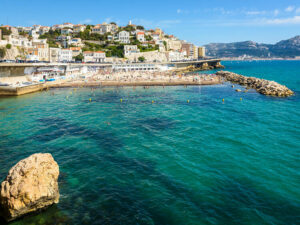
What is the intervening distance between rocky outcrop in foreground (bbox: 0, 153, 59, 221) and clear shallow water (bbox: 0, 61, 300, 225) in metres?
0.63

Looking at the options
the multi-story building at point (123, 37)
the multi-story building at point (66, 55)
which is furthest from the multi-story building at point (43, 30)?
the multi-story building at point (66, 55)

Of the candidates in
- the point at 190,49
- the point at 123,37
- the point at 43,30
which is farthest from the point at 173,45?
the point at 43,30

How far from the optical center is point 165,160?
17.9 meters

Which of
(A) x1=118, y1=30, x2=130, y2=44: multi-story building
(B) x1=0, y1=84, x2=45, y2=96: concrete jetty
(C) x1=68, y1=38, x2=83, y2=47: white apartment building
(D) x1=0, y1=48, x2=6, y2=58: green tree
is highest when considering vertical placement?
(A) x1=118, y1=30, x2=130, y2=44: multi-story building

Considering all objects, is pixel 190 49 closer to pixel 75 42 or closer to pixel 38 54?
pixel 75 42

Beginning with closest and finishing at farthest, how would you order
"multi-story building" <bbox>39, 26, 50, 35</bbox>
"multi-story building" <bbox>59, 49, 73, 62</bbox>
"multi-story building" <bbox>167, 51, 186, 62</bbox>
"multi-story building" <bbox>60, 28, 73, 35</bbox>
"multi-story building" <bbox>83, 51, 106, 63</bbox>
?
1. "multi-story building" <bbox>59, 49, 73, 62</bbox>
2. "multi-story building" <bbox>83, 51, 106, 63</bbox>
3. "multi-story building" <bbox>167, 51, 186, 62</bbox>
4. "multi-story building" <bbox>60, 28, 73, 35</bbox>
5. "multi-story building" <bbox>39, 26, 50, 35</bbox>

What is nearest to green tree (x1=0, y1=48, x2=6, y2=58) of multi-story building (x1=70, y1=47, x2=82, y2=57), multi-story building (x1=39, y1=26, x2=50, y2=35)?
multi-story building (x1=70, y1=47, x2=82, y2=57)

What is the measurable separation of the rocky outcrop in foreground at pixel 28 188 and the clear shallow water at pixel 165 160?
24.7 inches

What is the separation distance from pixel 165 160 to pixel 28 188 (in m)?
9.95

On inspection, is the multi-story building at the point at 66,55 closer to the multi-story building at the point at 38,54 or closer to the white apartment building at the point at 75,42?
the multi-story building at the point at 38,54

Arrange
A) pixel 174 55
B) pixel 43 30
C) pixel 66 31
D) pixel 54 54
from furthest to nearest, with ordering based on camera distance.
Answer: pixel 43 30
pixel 174 55
pixel 66 31
pixel 54 54

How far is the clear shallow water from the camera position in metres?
11.8

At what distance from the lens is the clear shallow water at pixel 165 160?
11.8m

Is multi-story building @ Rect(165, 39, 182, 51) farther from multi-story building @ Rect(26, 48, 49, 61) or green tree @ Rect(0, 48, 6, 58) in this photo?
green tree @ Rect(0, 48, 6, 58)
